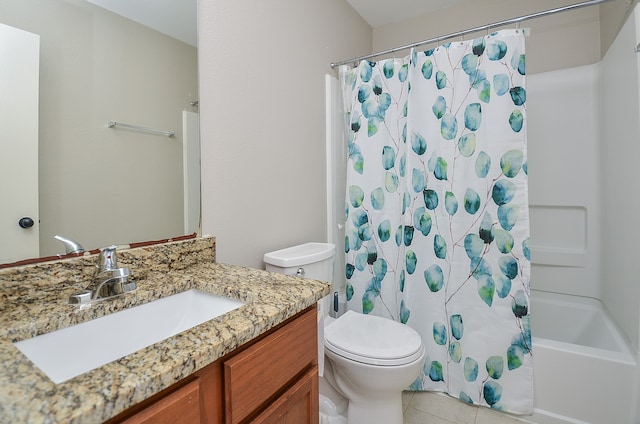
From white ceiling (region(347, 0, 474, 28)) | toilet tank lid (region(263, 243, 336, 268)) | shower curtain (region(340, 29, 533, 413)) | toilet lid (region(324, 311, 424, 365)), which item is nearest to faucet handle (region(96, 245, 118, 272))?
toilet tank lid (region(263, 243, 336, 268))

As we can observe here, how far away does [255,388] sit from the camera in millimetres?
705

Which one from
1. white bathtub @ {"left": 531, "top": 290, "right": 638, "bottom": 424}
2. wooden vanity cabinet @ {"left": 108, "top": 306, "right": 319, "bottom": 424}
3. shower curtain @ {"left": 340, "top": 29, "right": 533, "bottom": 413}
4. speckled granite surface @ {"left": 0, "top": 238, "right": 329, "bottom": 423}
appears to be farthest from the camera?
shower curtain @ {"left": 340, "top": 29, "right": 533, "bottom": 413}

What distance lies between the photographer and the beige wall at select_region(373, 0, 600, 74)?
199cm

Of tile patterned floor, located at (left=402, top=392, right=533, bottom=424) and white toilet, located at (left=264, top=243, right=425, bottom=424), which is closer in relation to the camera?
white toilet, located at (left=264, top=243, right=425, bottom=424)

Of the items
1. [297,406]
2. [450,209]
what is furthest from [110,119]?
[450,209]

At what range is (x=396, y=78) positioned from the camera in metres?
1.80

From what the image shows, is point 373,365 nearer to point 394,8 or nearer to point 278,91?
point 278,91

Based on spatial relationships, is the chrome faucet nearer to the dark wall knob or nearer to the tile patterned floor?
the dark wall knob

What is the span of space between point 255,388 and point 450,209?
1.33 meters

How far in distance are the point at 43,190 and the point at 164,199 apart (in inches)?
13.1

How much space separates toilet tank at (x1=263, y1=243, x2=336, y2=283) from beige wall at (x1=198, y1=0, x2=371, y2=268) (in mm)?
82

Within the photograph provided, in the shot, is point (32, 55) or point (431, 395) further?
point (431, 395)

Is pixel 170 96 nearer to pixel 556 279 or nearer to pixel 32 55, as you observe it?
pixel 32 55

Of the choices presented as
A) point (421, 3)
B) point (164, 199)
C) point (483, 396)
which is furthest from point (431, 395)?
point (421, 3)
